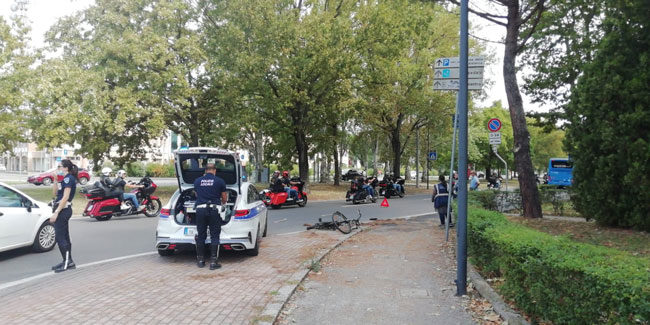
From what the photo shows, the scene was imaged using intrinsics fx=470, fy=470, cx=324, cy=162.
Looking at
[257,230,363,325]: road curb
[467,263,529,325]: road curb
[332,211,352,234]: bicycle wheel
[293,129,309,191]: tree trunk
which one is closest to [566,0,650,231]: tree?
[332,211,352,234]: bicycle wheel

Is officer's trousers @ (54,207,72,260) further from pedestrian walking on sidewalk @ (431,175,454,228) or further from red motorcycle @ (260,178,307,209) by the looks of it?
red motorcycle @ (260,178,307,209)

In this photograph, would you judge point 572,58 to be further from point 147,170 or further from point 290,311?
point 147,170

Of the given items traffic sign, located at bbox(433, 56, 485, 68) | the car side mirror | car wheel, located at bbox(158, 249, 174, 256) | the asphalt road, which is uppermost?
traffic sign, located at bbox(433, 56, 485, 68)

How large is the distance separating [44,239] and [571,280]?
9111mm

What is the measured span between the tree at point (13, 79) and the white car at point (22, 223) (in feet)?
48.5

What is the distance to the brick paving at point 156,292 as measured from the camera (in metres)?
5.19

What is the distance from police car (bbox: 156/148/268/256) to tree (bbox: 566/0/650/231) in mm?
9294

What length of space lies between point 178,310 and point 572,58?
55.8ft

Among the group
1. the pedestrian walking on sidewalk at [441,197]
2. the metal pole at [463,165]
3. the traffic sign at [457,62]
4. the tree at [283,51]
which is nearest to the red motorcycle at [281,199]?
the tree at [283,51]

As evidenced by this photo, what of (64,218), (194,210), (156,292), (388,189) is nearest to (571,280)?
(156,292)

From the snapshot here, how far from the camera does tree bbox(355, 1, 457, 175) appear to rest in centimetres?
2442

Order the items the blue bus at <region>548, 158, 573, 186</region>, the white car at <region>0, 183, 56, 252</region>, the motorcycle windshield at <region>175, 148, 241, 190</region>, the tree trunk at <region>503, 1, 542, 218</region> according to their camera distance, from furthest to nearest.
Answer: the blue bus at <region>548, 158, 573, 186</region>, the tree trunk at <region>503, 1, 542, 218</region>, the motorcycle windshield at <region>175, 148, 241, 190</region>, the white car at <region>0, 183, 56, 252</region>

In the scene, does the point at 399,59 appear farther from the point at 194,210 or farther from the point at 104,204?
the point at 194,210

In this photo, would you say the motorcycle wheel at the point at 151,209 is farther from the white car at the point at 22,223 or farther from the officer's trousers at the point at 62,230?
the officer's trousers at the point at 62,230
